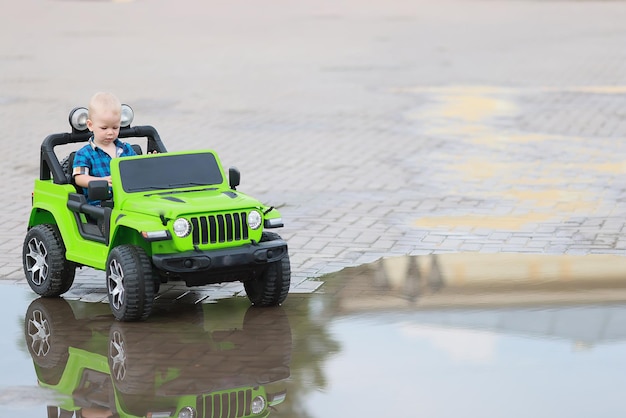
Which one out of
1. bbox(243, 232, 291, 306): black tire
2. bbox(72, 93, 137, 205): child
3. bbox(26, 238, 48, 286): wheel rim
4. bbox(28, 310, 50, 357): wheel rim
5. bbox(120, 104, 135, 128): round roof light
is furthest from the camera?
bbox(120, 104, 135, 128): round roof light

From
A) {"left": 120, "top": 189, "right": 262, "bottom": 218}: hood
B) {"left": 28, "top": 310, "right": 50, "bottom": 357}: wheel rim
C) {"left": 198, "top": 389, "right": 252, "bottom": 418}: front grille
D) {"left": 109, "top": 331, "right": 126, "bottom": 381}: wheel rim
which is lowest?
{"left": 28, "top": 310, "right": 50, "bottom": 357}: wheel rim

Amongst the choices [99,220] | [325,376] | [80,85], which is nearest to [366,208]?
[99,220]

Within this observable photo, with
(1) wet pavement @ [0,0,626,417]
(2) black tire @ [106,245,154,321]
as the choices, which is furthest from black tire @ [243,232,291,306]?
(2) black tire @ [106,245,154,321]

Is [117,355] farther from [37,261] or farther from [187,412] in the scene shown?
[37,261]

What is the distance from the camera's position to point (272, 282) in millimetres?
8711

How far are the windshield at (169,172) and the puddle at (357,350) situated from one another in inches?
33.8

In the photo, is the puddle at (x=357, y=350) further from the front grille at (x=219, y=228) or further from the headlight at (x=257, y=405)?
the front grille at (x=219, y=228)

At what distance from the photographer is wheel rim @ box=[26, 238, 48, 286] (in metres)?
9.26

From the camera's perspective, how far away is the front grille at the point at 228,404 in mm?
6703

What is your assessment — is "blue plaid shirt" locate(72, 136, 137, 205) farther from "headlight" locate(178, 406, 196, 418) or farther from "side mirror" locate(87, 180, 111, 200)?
"headlight" locate(178, 406, 196, 418)

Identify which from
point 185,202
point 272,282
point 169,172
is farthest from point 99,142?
point 272,282

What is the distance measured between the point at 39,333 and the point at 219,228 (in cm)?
134

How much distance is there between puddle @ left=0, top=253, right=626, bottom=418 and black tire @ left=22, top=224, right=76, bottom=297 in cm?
14

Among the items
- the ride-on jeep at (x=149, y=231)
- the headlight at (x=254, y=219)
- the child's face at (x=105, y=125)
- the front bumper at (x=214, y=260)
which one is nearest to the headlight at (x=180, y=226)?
the ride-on jeep at (x=149, y=231)
